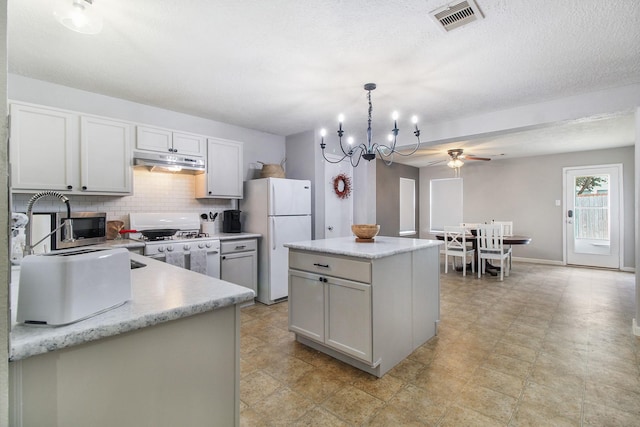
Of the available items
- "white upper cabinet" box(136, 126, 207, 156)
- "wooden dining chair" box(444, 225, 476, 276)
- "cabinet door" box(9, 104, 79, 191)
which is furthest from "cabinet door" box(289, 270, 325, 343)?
"wooden dining chair" box(444, 225, 476, 276)

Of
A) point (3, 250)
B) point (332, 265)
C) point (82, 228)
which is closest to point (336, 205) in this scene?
point (332, 265)

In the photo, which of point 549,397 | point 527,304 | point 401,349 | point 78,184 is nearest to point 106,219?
point 78,184

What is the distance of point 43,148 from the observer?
2.75 metres

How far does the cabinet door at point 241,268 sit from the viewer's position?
146 inches

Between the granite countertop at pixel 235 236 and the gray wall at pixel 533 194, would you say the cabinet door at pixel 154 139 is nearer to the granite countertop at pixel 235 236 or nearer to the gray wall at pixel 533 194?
the granite countertop at pixel 235 236

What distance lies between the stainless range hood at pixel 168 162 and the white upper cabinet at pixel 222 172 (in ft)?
0.48

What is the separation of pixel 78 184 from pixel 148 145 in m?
0.77

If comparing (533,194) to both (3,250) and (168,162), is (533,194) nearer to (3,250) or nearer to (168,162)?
(168,162)

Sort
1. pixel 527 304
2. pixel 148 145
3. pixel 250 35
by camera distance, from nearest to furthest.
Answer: pixel 250 35, pixel 148 145, pixel 527 304

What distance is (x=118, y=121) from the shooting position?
A: 3.17 m

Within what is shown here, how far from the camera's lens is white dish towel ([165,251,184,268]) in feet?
10.3

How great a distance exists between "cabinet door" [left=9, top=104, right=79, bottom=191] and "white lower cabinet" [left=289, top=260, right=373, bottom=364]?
2.32 m

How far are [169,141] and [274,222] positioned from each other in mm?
1545

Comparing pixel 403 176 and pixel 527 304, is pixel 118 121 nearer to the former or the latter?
pixel 527 304
